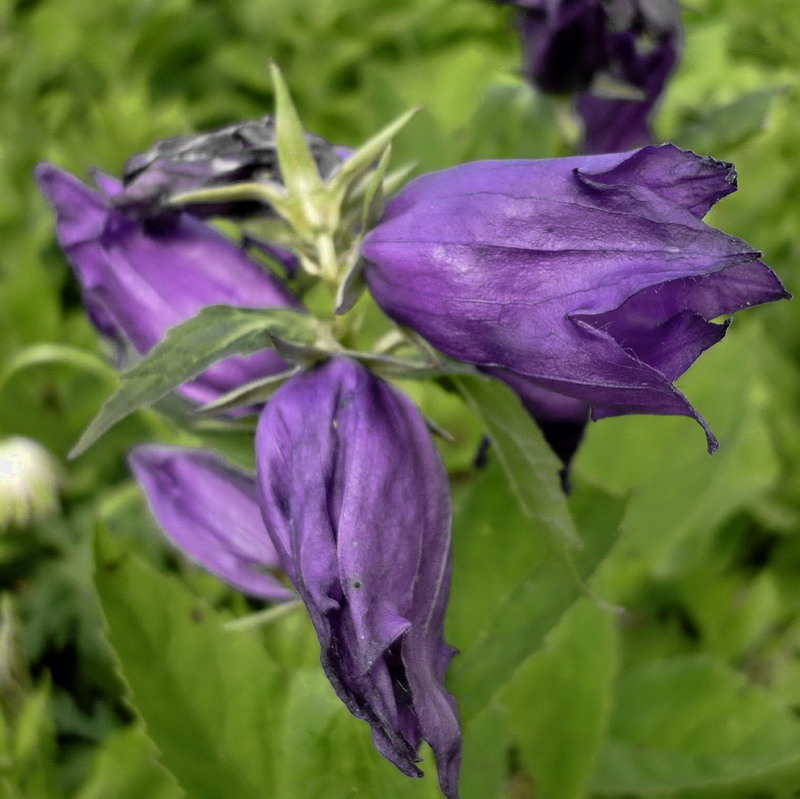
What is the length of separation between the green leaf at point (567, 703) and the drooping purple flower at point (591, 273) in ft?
1.23

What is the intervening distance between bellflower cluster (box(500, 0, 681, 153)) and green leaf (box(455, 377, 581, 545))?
1.10 feet

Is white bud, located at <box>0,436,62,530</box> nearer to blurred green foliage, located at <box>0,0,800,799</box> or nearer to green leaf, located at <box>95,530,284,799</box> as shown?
blurred green foliage, located at <box>0,0,800,799</box>

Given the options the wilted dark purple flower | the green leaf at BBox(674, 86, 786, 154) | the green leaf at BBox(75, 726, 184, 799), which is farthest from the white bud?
the green leaf at BBox(674, 86, 786, 154)

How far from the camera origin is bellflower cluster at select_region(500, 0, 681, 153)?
0.64 m

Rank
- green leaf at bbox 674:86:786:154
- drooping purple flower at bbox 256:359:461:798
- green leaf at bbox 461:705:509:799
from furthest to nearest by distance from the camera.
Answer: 1. green leaf at bbox 674:86:786:154
2. green leaf at bbox 461:705:509:799
3. drooping purple flower at bbox 256:359:461:798

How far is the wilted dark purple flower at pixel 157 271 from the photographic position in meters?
0.50

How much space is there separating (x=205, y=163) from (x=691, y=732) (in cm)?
64

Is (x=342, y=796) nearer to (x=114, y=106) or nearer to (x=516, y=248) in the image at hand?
(x=516, y=248)

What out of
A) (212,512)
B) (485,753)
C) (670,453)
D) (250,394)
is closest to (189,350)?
(250,394)

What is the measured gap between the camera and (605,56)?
27.1 inches

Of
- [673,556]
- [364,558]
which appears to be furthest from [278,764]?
[673,556]

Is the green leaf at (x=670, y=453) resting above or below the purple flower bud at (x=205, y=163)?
below

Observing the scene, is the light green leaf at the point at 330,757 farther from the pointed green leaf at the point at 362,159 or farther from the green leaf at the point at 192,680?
the pointed green leaf at the point at 362,159

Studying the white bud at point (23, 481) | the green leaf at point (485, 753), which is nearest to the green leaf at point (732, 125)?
the green leaf at point (485, 753)
